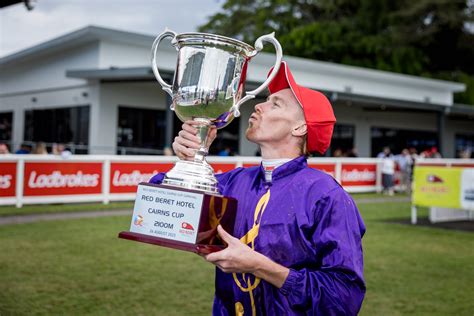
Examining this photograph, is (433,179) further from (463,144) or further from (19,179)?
(463,144)

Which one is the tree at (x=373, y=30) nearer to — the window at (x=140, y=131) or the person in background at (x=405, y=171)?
the window at (x=140, y=131)

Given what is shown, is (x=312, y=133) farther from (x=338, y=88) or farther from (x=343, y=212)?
(x=338, y=88)

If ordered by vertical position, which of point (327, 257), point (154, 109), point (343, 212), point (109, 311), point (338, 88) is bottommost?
point (109, 311)

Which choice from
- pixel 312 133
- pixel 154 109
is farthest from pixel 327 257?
pixel 154 109

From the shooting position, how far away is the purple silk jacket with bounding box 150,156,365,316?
6.91 ft

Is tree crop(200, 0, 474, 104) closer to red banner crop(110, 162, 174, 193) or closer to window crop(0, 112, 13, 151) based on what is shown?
window crop(0, 112, 13, 151)

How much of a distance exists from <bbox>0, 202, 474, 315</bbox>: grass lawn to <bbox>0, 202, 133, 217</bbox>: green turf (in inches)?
77.2

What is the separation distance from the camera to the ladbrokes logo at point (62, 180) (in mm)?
12588

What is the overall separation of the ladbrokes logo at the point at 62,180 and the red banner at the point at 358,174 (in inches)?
358

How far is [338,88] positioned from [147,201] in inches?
1171

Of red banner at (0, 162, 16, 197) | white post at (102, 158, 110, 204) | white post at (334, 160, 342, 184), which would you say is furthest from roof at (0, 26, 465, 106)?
red banner at (0, 162, 16, 197)

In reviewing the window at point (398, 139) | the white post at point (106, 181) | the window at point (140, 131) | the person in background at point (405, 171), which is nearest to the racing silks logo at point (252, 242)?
the white post at point (106, 181)

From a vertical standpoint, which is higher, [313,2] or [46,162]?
[313,2]

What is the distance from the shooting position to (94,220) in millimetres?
11477
